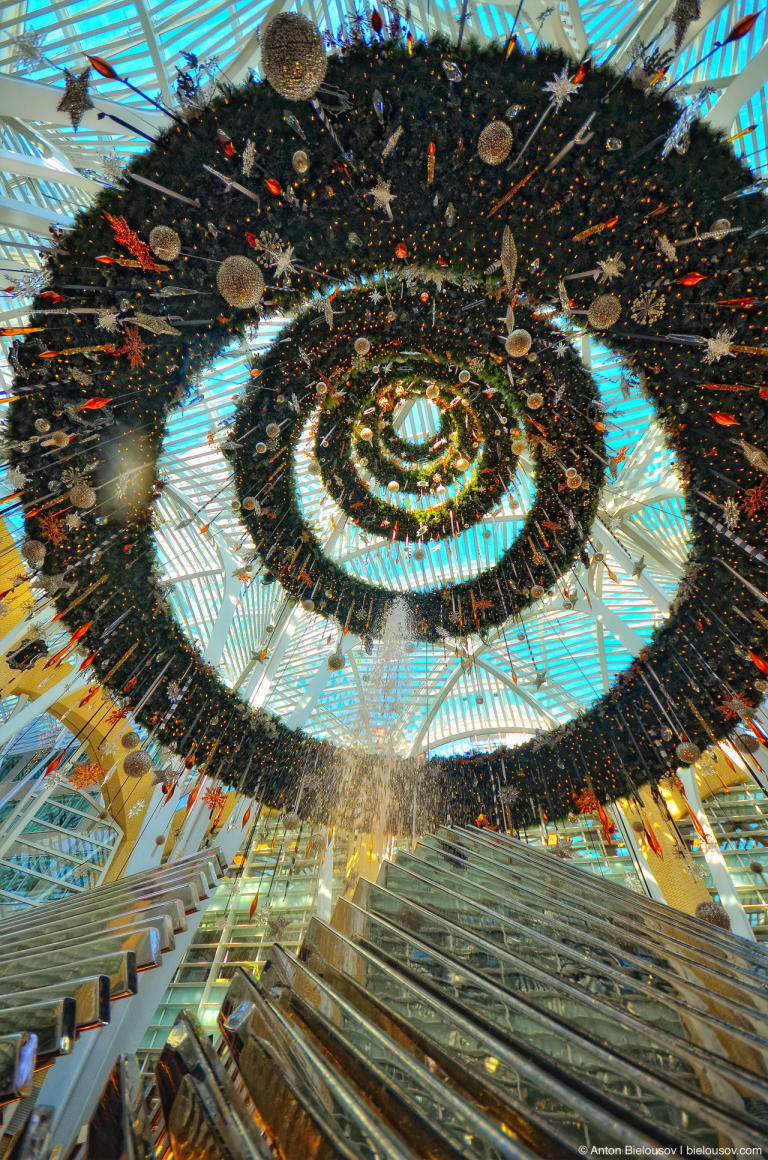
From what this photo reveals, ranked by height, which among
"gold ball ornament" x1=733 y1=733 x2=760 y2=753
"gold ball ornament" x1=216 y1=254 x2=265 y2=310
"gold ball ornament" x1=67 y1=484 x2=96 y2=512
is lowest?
"gold ball ornament" x1=733 y1=733 x2=760 y2=753

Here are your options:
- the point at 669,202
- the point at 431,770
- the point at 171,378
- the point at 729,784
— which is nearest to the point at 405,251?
the point at 669,202

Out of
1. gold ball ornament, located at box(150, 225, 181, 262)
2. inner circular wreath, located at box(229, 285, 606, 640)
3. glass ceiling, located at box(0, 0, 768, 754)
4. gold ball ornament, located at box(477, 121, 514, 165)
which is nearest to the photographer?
gold ball ornament, located at box(477, 121, 514, 165)

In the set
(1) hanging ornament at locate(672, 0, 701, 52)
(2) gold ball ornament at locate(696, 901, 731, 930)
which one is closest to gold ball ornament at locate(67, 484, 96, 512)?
(1) hanging ornament at locate(672, 0, 701, 52)

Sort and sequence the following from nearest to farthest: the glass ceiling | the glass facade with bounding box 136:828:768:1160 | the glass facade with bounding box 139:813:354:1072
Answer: the glass facade with bounding box 136:828:768:1160, the glass ceiling, the glass facade with bounding box 139:813:354:1072

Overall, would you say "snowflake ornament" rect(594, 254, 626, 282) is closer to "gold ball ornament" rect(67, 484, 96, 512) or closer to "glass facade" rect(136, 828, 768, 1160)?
"glass facade" rect(136, 828, 768, 1160)

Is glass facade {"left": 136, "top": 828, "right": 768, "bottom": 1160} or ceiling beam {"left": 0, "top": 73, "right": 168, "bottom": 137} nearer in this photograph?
glass facade {"left": 136, "top": 828, "right": 768, "bottom": 1160}

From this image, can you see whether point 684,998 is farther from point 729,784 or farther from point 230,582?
point 729,784

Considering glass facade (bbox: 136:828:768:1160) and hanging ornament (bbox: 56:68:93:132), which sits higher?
hanging ornament (bbox: 56:68:93:132)
